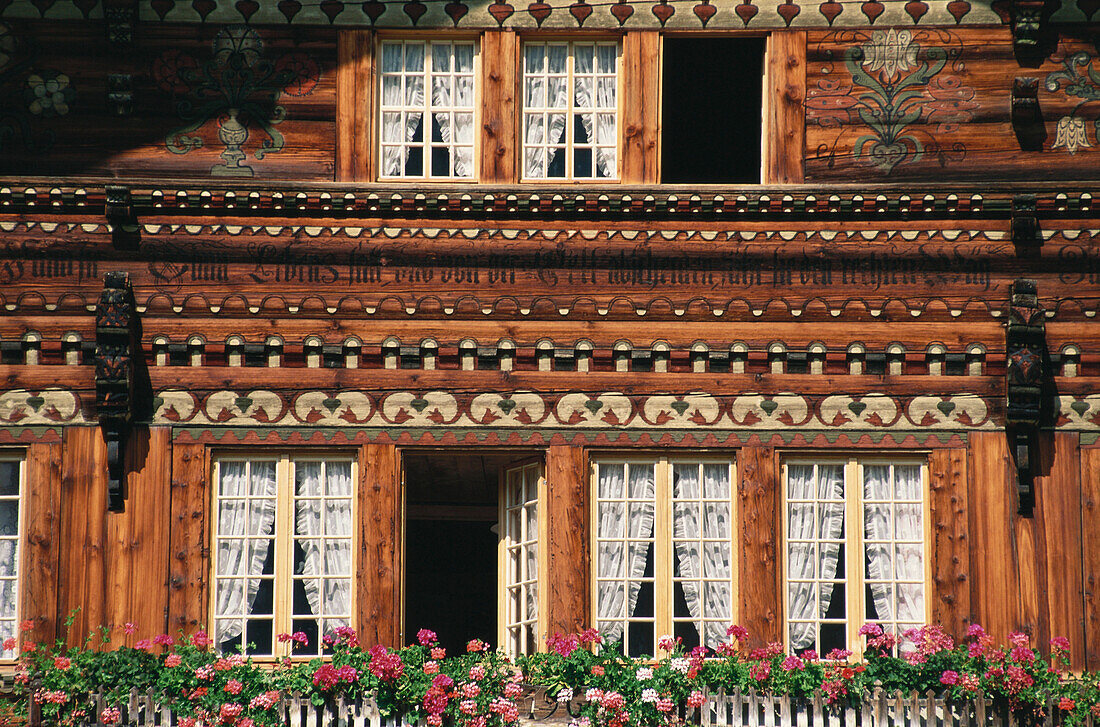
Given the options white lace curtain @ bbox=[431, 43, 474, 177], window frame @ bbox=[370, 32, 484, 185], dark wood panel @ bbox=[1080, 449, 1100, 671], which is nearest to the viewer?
dark wood panel @ bbox=[1080, 449, 1100, 671]

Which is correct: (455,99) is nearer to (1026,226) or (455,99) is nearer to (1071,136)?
(1026,226)

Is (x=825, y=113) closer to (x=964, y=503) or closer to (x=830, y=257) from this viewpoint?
(x=830, y=257)

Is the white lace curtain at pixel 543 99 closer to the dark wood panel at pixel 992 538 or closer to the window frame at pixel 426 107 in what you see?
the window frame at pixel 426 107

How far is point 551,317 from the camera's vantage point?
48.5 feet

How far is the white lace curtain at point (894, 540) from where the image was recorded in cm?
1438

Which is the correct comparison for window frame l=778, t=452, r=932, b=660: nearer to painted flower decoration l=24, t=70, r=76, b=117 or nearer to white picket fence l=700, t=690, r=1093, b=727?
white picket fence l=700, t=690, r=1093, b=727

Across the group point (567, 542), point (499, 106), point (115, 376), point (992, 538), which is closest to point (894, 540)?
point (992, 538)

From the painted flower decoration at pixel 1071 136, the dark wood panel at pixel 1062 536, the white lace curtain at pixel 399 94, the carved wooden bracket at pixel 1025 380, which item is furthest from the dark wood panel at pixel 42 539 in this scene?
the painted flower decoration at pixel 1071 136

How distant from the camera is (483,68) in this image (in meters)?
15.2

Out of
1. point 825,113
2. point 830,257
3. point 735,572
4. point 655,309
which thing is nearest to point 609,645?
point 735,572

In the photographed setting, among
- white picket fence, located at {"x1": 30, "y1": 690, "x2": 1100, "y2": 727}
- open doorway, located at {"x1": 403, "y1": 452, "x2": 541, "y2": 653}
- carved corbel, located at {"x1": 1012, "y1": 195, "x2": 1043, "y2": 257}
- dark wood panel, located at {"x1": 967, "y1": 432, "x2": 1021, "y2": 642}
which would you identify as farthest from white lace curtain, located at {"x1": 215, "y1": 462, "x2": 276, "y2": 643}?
carved corbel, located at {"x1": 1012, "y1": 195, "x2": 1043, "y2": 257}

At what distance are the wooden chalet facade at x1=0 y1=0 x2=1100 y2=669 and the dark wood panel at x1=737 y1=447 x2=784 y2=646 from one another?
0.14 ft

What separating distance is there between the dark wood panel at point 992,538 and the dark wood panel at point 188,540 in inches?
271

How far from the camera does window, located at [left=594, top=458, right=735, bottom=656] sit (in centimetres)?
1437
